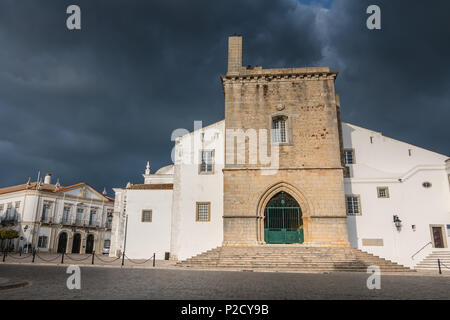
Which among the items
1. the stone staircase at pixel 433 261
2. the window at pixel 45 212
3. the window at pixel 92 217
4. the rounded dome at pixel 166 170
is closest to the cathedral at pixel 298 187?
the stone staircase at pixel 433 261

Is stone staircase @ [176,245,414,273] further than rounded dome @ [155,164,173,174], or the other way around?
rounded dome @ [155,164,173,174]

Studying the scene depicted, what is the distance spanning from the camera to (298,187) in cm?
1995

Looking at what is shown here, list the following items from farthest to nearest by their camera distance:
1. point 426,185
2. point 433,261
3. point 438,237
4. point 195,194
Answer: point 195,194, point 426,185, point 438,237, point 433,261

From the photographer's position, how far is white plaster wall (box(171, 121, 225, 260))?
73.4 ft

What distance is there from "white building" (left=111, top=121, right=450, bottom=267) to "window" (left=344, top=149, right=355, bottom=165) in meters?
0.06

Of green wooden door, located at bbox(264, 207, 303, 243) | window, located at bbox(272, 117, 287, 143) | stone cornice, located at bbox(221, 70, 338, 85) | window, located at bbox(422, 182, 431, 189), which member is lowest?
green wooden door, located at bbox(264, 207, 303, 243)

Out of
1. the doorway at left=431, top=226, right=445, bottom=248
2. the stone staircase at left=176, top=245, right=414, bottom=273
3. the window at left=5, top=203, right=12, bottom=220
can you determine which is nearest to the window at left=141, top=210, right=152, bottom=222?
the stone staircase at left=176, top=245, right=414, bottom=273

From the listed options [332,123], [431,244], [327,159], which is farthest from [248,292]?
[431,244]

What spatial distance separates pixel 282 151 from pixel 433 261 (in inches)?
416

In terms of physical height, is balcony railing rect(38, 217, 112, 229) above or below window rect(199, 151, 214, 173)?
below

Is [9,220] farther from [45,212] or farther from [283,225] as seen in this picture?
[283,225]

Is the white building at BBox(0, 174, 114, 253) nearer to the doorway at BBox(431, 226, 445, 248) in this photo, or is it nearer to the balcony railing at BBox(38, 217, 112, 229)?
the balcony railing at BBox(38, 217, 112, 229)

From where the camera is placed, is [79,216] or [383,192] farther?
[79,216]

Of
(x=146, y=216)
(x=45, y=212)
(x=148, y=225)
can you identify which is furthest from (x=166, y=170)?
(x=45, y=212)
